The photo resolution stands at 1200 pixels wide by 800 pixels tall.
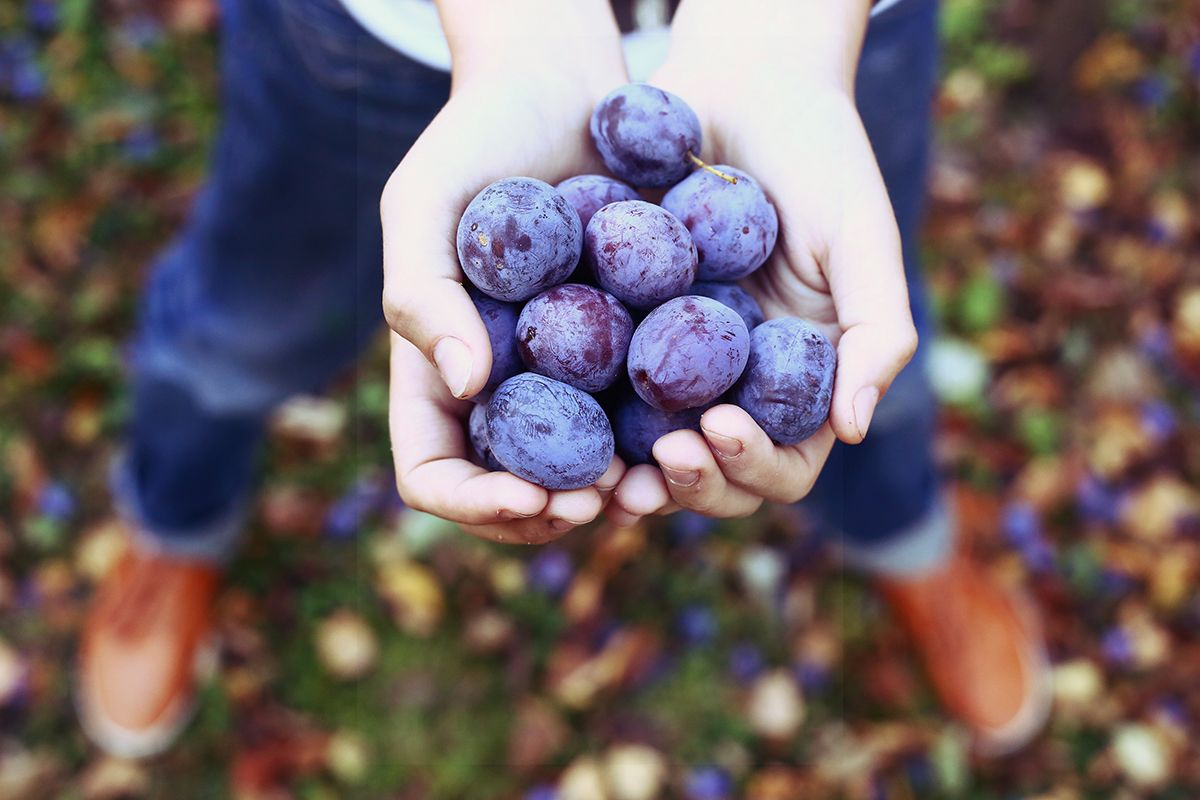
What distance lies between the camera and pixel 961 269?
286 centimetres

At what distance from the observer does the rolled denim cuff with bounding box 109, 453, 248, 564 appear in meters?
2.22

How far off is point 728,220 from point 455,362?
A: 0.40m

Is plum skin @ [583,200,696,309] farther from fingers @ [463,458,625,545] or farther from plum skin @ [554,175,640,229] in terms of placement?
fingers @ [463,458,625,545]

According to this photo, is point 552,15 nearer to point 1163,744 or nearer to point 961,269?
point 961,269

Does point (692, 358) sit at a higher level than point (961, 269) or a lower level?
higher

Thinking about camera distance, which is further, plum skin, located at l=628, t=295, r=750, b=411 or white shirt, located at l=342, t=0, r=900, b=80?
white shirt, located at l=342, t=0, r=900, b=80

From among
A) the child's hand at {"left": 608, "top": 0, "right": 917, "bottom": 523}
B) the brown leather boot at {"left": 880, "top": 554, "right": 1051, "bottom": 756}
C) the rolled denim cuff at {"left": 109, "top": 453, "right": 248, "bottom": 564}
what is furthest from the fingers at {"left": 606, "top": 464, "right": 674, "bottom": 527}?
→ the rolled denim cuff at {"left": 109, "top": 453, "right": 248, "bottom": 564}

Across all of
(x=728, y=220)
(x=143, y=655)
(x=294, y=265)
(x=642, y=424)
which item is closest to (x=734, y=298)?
(x=728, y=220)

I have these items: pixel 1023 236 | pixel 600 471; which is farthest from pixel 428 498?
pixel 1023 236

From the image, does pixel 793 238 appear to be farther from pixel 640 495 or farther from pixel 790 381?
pixel 640 495

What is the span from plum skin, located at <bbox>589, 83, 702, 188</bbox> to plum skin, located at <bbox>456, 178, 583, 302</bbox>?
0.13 m

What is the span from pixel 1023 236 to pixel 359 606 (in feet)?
7.03

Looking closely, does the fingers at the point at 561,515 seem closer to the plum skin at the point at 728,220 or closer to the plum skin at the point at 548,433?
the plum skin at the point at 548,433

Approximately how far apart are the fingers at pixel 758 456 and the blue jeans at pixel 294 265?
0.52 metres
